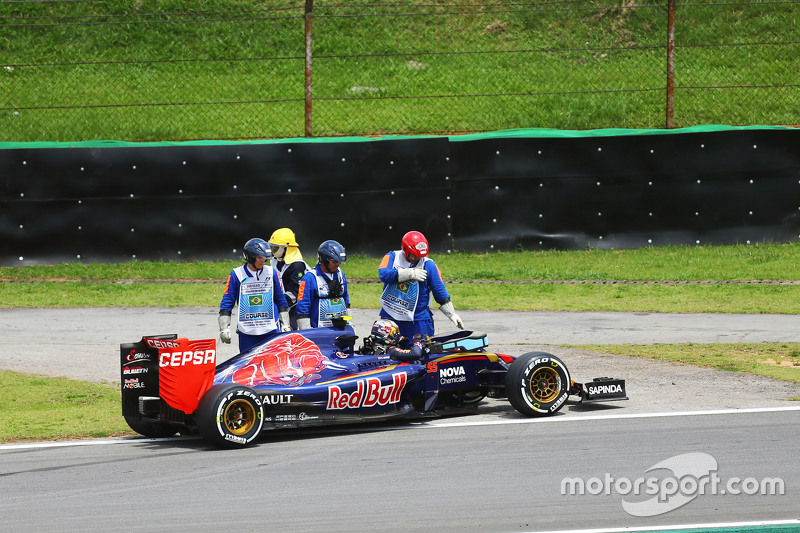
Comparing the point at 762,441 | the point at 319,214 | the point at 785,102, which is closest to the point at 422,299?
the point at 762,441

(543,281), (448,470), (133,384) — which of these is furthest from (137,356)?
(543,281)

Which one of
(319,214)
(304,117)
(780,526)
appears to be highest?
(304,117)

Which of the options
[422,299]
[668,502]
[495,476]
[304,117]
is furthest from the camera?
[304,117]

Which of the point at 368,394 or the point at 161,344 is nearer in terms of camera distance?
the point at 161,344

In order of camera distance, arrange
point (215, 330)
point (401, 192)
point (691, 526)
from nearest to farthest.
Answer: point (691, 526) → point (215, 330) → point (401, 192)

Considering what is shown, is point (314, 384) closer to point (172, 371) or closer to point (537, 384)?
point (172, 371)

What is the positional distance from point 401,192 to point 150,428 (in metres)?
9.67

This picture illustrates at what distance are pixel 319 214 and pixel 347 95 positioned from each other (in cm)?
427

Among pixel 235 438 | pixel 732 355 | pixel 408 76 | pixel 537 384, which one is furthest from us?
pixel 408 76

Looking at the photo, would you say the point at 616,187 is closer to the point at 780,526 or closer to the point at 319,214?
the point at 319,214

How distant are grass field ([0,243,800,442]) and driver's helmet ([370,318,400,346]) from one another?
3793 mm

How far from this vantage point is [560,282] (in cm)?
1741

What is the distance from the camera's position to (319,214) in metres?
18.3

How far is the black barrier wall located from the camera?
59.3ft
